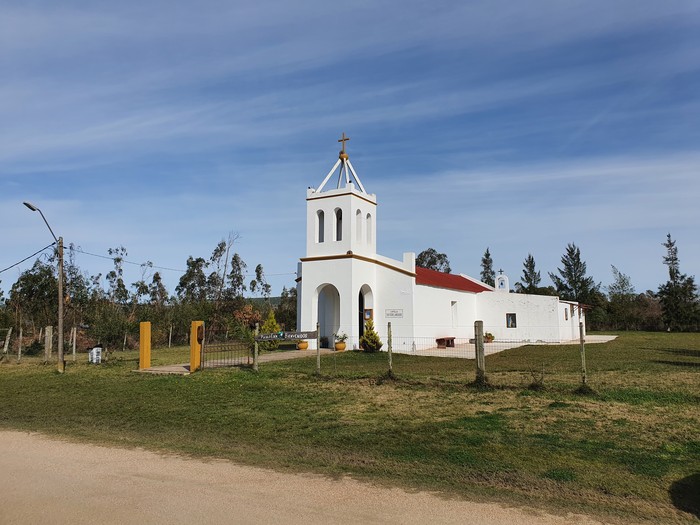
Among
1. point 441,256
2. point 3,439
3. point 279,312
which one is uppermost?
point 441,256

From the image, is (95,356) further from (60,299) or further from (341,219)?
(341,219)

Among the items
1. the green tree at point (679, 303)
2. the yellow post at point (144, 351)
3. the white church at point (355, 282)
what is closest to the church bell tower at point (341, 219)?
the white church at point (355, 282)

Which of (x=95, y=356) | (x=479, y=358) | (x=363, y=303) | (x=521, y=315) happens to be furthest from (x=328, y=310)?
(x=479, y=358)

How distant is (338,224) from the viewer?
2830 cm

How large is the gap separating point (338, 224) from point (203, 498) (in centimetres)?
2263

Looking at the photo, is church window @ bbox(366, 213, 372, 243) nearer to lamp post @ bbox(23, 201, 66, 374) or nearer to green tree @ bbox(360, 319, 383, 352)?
green tree @ bbox(360, 319, 383, 352)

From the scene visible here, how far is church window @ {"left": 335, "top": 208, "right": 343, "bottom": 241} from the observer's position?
91.2ft

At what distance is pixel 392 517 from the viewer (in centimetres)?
551

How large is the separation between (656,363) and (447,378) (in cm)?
783

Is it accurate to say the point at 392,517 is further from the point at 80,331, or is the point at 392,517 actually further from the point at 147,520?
the point at 80,331

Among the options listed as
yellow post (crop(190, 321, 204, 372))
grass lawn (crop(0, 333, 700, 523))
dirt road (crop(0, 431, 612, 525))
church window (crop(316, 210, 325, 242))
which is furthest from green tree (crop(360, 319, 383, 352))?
dirt road (crop(0, 431, 612, 525))

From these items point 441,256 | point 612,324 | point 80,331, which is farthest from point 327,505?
point 441,256

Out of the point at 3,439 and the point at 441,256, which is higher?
the point at 441,256

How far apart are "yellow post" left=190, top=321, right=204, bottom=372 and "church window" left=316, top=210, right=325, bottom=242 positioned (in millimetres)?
10911
